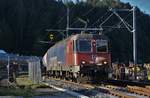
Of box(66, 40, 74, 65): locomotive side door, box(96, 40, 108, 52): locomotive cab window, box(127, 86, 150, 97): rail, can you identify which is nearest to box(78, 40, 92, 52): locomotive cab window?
box(96, 40, 108, 52): locomotive cab window

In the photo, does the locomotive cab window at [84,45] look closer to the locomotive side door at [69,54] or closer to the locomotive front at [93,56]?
the locomotive front at [93,56]

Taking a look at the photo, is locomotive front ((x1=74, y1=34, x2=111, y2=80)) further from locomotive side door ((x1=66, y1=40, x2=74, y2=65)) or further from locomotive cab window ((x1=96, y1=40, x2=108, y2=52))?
locomotive side door ((x1=66, y1=40, x2=74, y2=65))

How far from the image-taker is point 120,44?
112062 millimetres

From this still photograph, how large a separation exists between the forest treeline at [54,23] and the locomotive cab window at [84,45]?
216 ft

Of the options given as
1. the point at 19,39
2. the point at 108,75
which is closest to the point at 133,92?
the point at 108,75

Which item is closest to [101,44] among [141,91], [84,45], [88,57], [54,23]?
[84,45]

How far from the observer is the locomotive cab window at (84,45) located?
35.7 meters

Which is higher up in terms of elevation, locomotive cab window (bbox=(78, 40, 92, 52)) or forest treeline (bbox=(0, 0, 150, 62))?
forest treeline (bbox=(0, 0, 150, 62))

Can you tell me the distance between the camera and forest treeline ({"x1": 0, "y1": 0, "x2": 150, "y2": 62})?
4333 inches

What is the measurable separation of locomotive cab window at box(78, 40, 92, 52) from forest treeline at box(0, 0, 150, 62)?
65779mm

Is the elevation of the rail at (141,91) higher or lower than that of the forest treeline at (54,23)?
lower

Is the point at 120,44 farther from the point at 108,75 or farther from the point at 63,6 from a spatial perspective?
the point at 108,75

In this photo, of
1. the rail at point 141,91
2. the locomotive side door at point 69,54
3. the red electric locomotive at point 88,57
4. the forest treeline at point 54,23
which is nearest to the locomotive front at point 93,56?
the red electric locomotive at point 88,57

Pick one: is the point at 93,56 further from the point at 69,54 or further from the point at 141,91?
the point at 141,91
